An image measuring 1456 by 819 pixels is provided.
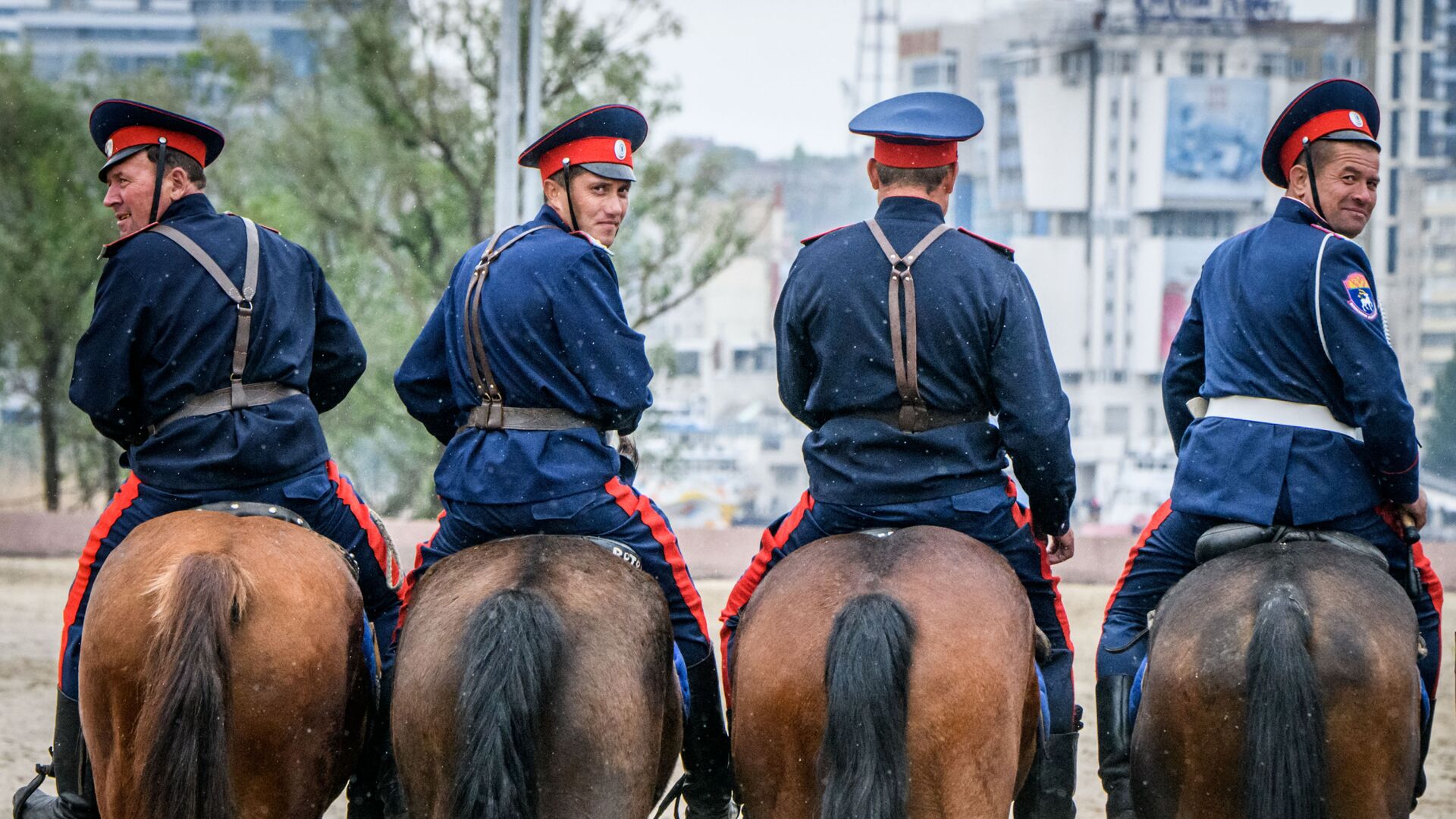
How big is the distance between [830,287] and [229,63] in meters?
19.5

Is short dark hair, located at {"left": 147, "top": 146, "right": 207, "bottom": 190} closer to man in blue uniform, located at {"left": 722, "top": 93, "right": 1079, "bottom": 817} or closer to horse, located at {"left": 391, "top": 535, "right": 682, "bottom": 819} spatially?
horse, located at {"left": 391, "top": 535, "right": 682, "bottom": 819}

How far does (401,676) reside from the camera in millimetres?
3912

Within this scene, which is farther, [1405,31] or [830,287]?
[1405,31]

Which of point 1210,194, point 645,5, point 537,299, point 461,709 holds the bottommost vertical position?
point 461,709

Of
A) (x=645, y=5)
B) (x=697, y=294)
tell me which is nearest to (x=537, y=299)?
(x=645, y=5)

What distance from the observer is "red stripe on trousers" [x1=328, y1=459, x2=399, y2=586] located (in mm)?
4934

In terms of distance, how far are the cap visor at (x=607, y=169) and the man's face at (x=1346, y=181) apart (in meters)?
2.12

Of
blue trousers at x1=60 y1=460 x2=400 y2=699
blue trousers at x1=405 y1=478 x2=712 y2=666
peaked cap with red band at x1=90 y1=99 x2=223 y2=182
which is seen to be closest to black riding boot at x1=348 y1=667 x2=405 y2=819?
blue trousers at x1=60 y1=460 x2=400 y2=699

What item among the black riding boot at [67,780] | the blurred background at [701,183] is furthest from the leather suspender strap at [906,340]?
the blurred background at [701,183]

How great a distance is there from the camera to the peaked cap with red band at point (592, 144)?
4727 mm

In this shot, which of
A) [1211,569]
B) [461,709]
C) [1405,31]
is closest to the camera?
[461,709]

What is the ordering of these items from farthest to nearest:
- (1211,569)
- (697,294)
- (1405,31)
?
(1405,31), (697,294), (1211,569)

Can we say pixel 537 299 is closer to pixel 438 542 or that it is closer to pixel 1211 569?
pixel 438 542

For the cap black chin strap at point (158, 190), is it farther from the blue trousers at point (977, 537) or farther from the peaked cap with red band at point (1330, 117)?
the peaked cap with red band at point (1330, 117)
